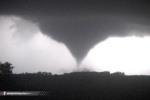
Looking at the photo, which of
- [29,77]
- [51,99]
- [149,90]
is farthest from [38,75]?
[51,99]

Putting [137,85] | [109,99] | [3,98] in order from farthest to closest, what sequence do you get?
[137,85], [109,99], [3,98]

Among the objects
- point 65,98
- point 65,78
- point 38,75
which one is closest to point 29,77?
point 38,75

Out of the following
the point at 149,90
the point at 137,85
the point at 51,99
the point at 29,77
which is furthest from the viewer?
the point at 29,77

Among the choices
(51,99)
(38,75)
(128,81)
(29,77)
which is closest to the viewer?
(51,99)

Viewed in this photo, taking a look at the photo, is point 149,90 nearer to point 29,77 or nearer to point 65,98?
point 65,98

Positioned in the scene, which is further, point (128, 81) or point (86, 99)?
point (128, 81)

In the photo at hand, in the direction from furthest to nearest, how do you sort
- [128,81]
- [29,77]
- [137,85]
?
1. [29,77]
2. [128,81]
3. [137,85]

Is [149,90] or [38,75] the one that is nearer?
[149,90]

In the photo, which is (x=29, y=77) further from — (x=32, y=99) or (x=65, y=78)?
(x=32, y=99)
